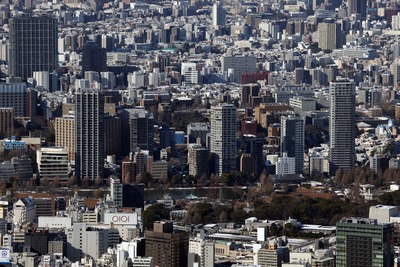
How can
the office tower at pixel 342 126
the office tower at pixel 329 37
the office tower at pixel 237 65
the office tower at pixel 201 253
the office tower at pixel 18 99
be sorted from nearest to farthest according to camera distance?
the office tower at pixel 201 253 < the office tower at pixel 342 126 < the office tower at pixel 18 99 < the office tower at pixel 237 65 < the office tower at pixel 329 37

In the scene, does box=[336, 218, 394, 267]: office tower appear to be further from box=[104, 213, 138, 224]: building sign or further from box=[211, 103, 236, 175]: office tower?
box=[211, 103, 236, 175]: office tower

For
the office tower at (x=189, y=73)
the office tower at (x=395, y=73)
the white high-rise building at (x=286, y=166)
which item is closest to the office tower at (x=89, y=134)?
the white high-rise building at (x=286, y=166)

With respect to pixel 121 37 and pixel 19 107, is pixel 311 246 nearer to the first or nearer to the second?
pixel 19 107

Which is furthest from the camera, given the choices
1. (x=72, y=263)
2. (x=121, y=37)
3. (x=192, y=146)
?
(x=121, y=37)

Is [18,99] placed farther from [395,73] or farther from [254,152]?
[395,73]

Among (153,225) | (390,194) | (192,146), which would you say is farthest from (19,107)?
(153,225)

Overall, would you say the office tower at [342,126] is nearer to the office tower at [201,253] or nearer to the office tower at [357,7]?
the office tower at [201,253]

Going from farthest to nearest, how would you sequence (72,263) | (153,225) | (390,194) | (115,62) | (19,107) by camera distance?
(115,62), (19,107), (390,194), (153,225), (72,263)
